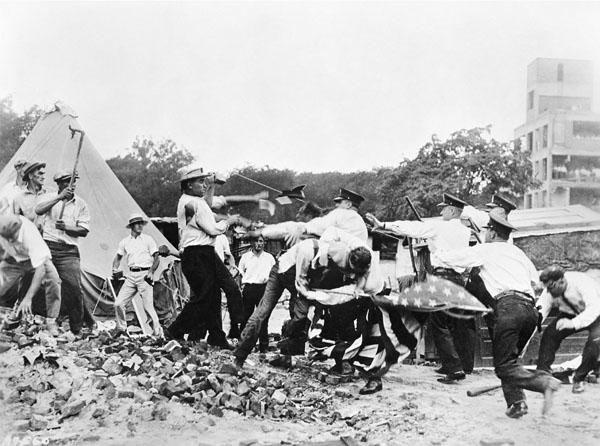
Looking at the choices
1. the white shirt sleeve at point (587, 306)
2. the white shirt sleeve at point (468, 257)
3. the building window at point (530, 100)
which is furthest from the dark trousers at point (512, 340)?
the building window at point (530, 100)

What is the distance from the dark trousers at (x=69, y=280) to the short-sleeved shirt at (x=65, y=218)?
6 centimetres

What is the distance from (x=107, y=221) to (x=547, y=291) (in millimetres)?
6271

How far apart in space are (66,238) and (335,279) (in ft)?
8.07

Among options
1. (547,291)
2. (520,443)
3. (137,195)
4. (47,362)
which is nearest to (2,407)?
(47,362)

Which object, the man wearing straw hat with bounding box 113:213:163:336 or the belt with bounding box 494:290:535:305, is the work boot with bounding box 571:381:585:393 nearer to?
the belt with bounding box 494:290:535:305

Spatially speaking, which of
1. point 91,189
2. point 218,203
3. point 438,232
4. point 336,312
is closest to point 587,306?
point 438,232

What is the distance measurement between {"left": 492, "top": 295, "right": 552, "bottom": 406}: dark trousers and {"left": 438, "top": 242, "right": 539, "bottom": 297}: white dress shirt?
0.10 m

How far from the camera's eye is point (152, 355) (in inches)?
187

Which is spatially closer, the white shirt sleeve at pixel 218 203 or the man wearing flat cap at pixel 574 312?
the man wearing flat cap at pixel 574 312

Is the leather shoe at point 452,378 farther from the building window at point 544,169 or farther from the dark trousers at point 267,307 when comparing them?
the building window at point 544,169

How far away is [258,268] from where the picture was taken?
6.49 meters

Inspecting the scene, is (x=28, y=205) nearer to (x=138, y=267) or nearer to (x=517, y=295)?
(x=138, y=267)

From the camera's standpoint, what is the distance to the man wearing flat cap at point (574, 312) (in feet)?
15.8

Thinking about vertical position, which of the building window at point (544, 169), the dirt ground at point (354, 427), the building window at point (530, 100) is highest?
the building window at point (530, 100)
